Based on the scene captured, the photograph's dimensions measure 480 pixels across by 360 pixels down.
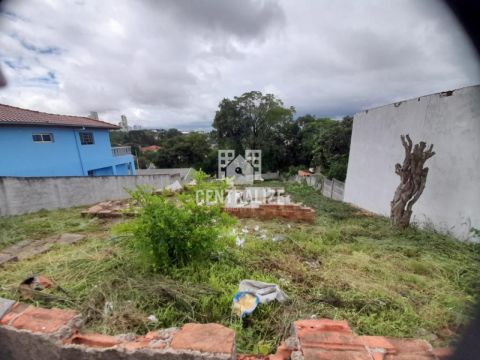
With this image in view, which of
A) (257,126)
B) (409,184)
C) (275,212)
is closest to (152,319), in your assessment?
(275,212)

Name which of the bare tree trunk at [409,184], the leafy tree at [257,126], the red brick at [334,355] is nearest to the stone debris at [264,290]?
the red brick at [334,355]

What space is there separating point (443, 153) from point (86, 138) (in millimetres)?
15626

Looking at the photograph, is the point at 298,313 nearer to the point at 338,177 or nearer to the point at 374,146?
the point at 374,146

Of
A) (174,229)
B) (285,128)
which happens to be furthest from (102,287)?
(285,128)

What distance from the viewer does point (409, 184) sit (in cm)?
407

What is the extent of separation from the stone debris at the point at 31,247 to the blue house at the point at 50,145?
8.81 metres

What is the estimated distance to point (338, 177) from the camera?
45.6ft

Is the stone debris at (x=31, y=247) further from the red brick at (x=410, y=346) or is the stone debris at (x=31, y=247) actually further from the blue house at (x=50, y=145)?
the blue house at (x=50, y=145)

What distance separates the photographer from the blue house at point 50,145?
9.15 metres

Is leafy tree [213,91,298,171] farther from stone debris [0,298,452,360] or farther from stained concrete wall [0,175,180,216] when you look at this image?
stone debris [0,298,452,360]

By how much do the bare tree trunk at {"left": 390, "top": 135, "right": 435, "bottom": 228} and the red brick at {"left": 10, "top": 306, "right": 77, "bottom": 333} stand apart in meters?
4.90

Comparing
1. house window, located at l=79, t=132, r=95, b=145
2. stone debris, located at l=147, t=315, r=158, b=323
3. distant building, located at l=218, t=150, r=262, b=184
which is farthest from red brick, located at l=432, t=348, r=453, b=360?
distant building, located at l=218, t=150, r=262, b=184

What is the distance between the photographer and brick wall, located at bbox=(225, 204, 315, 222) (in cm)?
427

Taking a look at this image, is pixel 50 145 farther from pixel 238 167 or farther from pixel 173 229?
pixel 173 229
